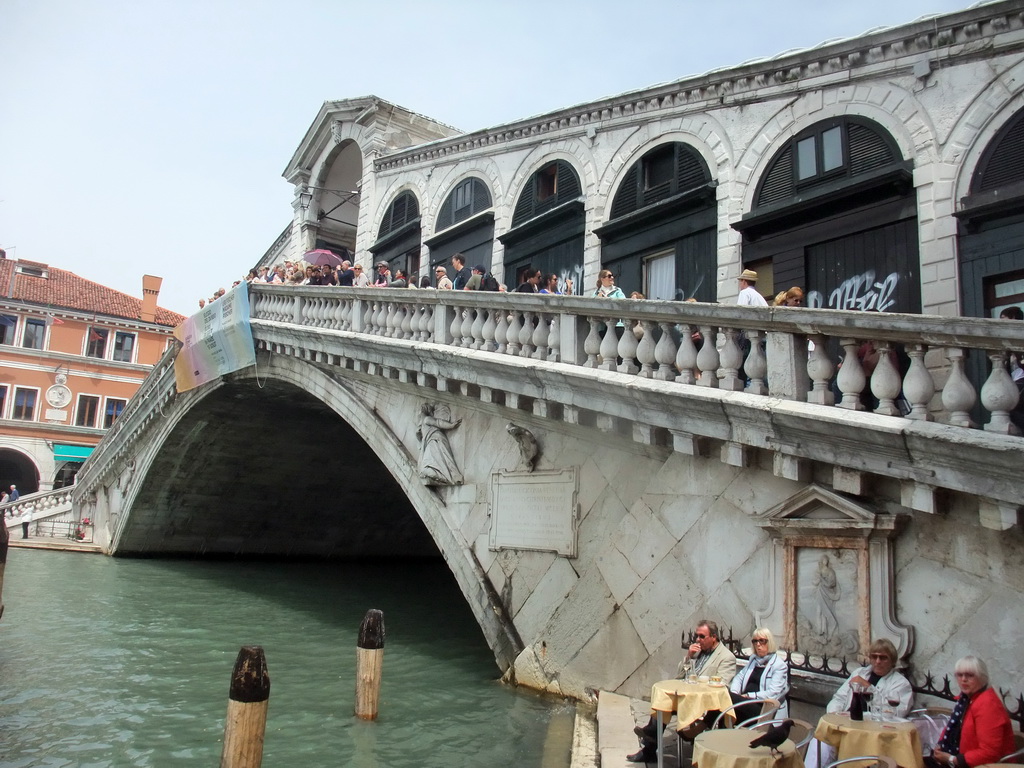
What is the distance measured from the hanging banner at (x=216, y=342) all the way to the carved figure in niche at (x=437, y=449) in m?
6.08

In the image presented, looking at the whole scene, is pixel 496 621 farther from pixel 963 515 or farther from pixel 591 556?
pixel 963 515

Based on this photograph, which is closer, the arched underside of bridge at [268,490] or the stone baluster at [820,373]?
the stone baluster at [820,373]

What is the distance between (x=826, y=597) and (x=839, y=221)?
14.3ft

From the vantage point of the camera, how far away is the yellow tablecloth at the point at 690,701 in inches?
196

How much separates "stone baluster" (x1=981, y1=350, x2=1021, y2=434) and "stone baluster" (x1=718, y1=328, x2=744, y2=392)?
1.75 metres

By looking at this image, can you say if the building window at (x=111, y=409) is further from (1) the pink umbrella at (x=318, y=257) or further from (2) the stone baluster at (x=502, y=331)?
(2) the stone baluster at (x=502, y=331)

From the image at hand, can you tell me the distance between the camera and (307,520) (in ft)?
80.4

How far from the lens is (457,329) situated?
9.28m

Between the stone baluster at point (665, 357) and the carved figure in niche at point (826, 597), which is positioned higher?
the stone baluster at point (665, 357)

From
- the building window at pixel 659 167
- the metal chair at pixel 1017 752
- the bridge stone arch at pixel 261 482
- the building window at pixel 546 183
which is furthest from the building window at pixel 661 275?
the metal chair at pixel 1017 752

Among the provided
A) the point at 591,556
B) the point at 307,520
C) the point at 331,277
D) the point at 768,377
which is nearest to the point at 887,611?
the point at 768,377

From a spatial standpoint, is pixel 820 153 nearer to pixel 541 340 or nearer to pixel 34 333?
pixel 541 340

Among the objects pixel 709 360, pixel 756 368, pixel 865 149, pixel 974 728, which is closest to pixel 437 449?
pixel 709 360

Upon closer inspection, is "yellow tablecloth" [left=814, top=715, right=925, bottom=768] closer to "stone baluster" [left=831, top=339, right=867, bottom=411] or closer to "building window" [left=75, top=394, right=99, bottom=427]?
"stone baluster" [left=831, top=339, right=867, bottom=411]
